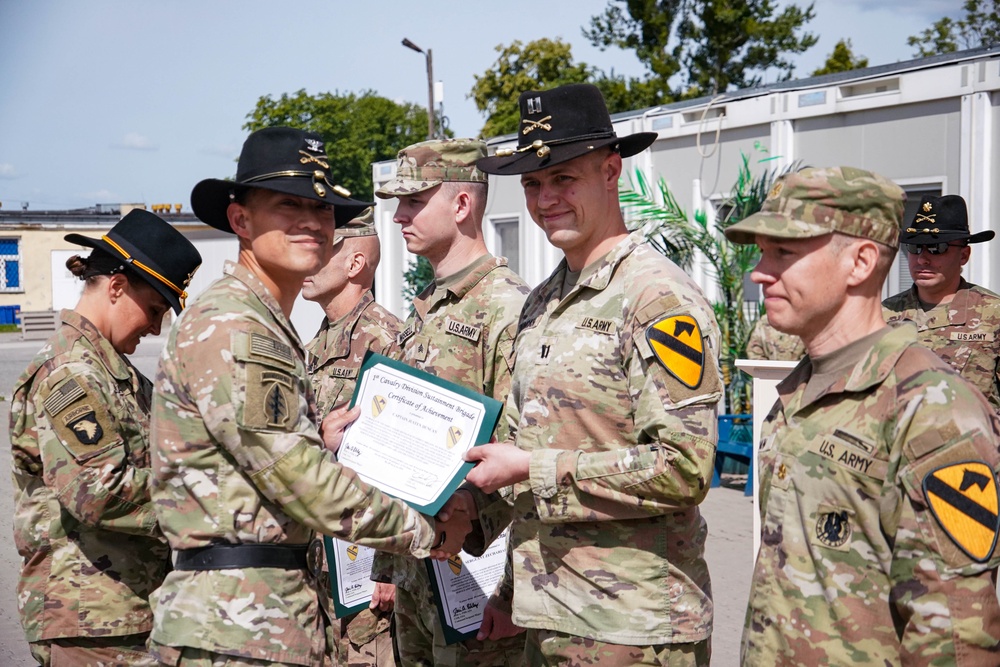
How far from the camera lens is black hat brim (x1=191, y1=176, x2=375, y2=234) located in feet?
9.90

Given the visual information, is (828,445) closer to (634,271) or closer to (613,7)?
(634,271)

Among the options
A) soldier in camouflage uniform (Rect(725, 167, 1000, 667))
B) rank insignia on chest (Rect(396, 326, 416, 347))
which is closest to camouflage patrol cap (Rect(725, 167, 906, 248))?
soldier in camouflage uniform (Rect(725, 167, 1000, 667))

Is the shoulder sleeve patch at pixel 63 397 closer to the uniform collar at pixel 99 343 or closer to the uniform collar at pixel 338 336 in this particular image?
the uniform collar at pixel 99 343

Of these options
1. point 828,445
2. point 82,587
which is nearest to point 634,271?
point 828,445

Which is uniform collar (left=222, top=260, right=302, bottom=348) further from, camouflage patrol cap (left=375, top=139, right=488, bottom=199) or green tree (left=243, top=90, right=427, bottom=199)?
green tree (left=243, top=90, right=427, bottom=199)

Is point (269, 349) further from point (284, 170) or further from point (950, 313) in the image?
point (950, 313)

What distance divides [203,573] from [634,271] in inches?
61.8

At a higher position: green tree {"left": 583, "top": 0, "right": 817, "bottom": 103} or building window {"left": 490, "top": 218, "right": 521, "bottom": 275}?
green tree {"left": 583, "top": 0, "right": 817, "bottom": 103}

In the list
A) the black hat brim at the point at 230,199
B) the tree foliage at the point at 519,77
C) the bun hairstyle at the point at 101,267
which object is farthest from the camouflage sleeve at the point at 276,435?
the tree foliage at the point at 519,77

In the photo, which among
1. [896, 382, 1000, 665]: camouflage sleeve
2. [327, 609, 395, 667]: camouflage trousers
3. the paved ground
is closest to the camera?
[896, 382, 1000, 665]: camouflage sleeve

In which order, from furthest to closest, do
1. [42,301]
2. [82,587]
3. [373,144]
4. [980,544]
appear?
1. [373,144]
2. [42,301]
3. [82,587]
4. [980,544]

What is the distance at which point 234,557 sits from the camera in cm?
279

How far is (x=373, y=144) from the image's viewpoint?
58.9m

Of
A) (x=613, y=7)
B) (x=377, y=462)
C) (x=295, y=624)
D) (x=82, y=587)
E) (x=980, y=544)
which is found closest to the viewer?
(x=980, y=544)
